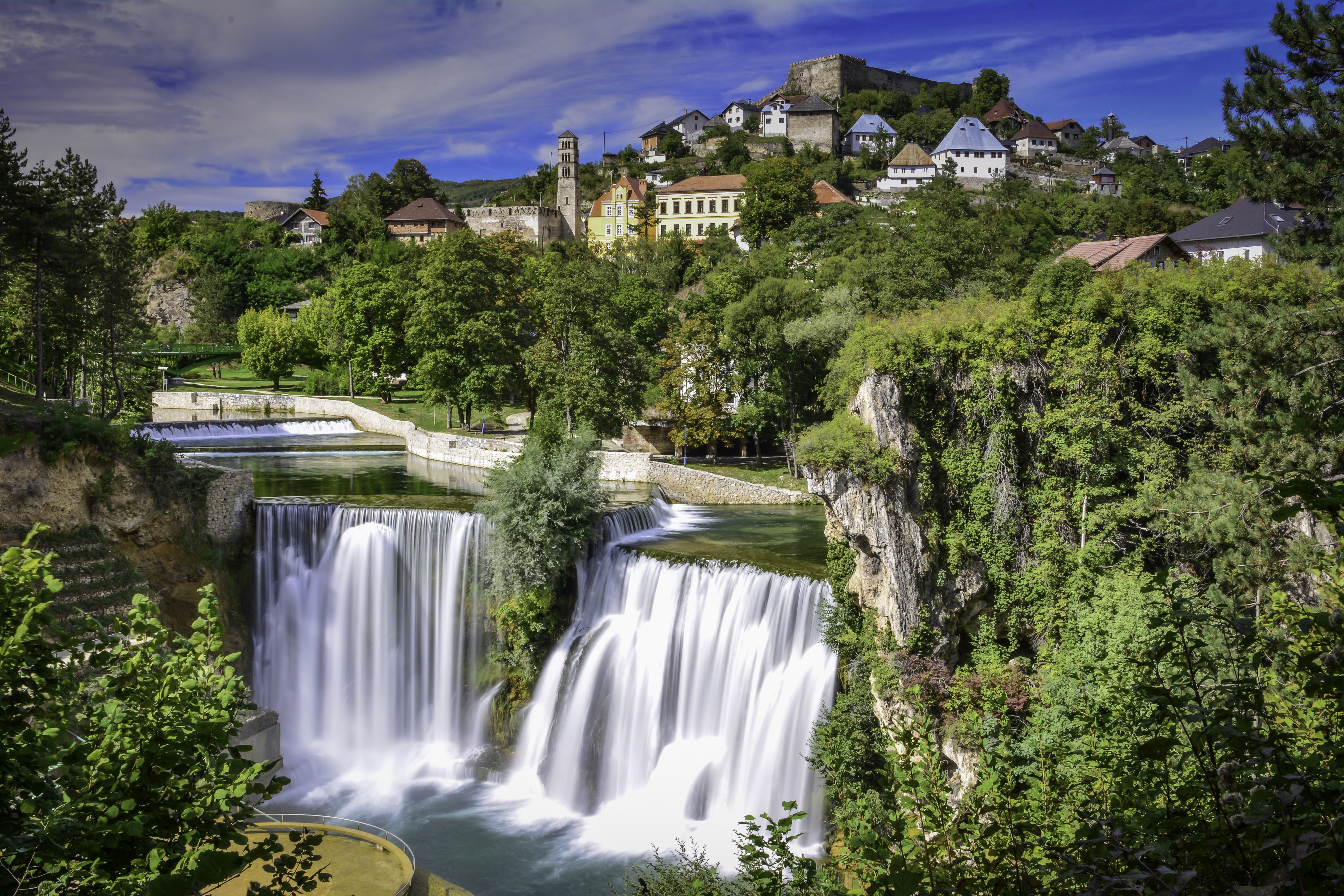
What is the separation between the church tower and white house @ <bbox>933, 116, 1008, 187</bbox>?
1681 inches

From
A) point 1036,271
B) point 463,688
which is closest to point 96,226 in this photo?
point 463,688

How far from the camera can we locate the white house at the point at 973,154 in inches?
3706

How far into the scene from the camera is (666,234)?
3100 inches

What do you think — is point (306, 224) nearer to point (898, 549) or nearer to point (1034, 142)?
point (1034, 142)

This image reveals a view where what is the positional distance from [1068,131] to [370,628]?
126674mm

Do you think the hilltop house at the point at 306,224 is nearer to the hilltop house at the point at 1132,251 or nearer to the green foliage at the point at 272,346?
the green foliage at the point at 272,346

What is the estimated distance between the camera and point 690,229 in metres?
87.7

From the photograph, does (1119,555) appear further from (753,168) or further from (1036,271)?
(753,168)

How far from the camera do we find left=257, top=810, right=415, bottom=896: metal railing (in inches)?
466

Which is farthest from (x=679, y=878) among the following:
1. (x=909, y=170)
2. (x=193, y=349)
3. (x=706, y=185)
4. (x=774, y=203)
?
(x=909, y=170)

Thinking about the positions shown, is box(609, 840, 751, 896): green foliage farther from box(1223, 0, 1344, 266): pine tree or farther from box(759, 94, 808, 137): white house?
box(759, 94, 808, 137): white house

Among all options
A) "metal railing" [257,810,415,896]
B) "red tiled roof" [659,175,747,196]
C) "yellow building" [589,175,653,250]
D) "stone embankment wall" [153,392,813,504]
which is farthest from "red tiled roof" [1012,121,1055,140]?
"metal railing" [257,810,415,896]

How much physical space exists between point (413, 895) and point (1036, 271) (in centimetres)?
1729

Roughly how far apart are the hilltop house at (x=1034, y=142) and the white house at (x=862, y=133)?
55.3 ft
